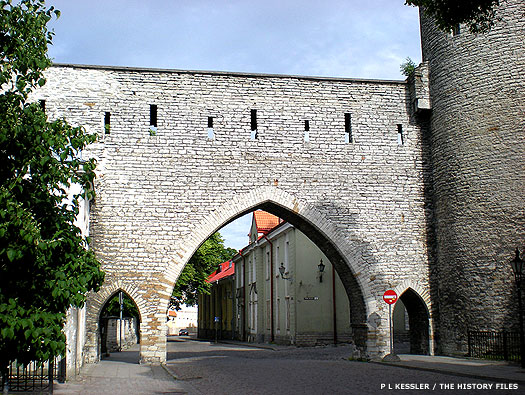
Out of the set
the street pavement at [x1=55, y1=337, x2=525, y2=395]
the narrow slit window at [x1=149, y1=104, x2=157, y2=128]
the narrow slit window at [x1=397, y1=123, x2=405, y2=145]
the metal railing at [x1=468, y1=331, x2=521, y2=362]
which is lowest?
the street pavement at [x1=55, y1=337, x2=525, y2=395]

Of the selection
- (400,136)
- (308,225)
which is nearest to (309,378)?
(308,225)

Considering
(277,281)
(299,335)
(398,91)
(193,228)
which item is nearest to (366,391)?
(193,228)

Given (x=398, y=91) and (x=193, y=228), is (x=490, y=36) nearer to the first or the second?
(x=398, y=91)

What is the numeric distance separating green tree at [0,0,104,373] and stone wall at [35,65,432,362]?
8110 mm

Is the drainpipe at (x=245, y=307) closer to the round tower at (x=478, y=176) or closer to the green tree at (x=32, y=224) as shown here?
the round tower at (x=478, y=176)

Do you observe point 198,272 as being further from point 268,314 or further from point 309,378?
point 309,378

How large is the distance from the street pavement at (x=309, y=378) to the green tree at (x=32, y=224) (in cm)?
336

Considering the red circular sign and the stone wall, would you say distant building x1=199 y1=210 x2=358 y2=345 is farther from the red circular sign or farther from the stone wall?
the red circular sign

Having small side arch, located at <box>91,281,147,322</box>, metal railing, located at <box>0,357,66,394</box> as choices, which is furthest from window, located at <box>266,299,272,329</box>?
metal railing, located at <box>0,357,66,394</box>

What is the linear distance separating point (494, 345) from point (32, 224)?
1110 centimetres

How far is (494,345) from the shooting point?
44.6ft

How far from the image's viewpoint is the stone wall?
14.7 metres

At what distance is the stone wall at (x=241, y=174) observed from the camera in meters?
14.7

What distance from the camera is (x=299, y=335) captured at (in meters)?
22.8
